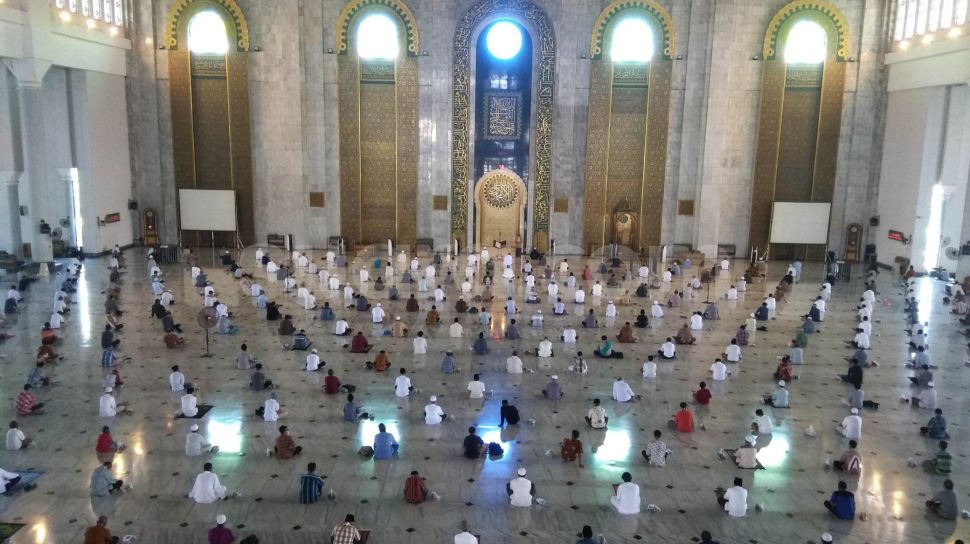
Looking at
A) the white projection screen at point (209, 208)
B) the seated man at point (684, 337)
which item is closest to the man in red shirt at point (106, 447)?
the seated man at point (684, 337)

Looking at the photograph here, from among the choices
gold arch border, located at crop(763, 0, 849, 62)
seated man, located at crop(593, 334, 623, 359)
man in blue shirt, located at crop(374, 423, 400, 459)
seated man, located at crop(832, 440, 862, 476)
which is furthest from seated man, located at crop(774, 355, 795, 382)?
gold arch border, located at crop(763, 0, 849, 62)

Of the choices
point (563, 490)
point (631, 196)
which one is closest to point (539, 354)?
point (563, 490)

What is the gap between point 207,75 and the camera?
83.5ft

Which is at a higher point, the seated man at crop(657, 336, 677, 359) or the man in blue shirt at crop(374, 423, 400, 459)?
the seated man at crop(657, 336, 677, 359)

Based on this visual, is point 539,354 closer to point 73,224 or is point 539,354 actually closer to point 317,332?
point 317,332

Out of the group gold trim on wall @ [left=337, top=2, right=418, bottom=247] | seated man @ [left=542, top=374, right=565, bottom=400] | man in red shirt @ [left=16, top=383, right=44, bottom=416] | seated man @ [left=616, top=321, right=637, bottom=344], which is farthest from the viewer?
gold trim on wall @ [left=337, top=2, right=418, bottom=247]

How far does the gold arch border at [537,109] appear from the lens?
25125mm

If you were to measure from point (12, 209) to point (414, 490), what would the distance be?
719 inches

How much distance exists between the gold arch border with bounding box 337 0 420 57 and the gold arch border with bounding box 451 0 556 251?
4.44 ft

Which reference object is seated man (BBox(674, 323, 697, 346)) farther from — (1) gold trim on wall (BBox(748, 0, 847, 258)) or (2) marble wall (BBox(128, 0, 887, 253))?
(1) gold trim on wall (BBox(748, 0, 847, 258))

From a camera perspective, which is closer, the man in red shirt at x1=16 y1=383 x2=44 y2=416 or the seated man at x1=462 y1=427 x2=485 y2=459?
the seated man at x1=462 y1=427 x2=485 y2=459

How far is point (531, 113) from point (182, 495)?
18.8 metres

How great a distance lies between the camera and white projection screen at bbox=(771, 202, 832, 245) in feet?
84.2

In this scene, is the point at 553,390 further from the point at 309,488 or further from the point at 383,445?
the point at 309,488
